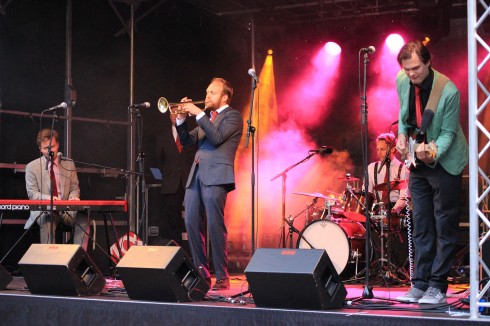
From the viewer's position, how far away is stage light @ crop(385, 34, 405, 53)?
11.2 m

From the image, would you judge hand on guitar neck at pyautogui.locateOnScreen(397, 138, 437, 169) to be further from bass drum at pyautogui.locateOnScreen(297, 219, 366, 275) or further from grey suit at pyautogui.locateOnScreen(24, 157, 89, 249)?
grey suit at pyautogui.locateOnScreen(24, 157, 89, 249)

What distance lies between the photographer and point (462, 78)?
11.3 m

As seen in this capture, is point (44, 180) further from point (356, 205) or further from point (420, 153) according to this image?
point (420, 153)

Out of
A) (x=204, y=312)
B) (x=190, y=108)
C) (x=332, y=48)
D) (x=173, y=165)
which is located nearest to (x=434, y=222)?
(x=204, y=312)

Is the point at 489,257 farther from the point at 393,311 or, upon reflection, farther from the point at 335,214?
the point at 335,214

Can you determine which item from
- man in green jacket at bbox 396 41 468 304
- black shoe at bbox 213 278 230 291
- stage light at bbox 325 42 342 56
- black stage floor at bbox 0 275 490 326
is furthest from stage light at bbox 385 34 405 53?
man in green jacket at bbox 396 41 468 304

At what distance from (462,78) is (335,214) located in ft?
14.1

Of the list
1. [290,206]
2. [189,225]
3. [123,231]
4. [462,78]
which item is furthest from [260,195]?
[189,225]

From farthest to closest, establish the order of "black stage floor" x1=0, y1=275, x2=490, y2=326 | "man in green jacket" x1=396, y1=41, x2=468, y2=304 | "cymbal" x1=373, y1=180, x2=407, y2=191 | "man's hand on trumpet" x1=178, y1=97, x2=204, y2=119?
"cymbal" x1=373, y1=180, x2=407, y2=191 < "man's hand on trumpet" x1=178, y1=97, x2=204, y2=119 < "man in green jacket" x1=396, y1=41, x2=468, y2=304 < "black stage floor" x1=0, y1=275, x2=490, y2=326

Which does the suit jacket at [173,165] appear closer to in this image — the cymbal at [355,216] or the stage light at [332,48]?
the cymbal at [355,216]

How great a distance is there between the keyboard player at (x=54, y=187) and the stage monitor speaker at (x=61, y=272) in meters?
2.36

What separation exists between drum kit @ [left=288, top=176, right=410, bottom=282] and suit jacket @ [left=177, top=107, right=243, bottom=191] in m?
1.94

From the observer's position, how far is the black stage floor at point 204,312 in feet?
13.1

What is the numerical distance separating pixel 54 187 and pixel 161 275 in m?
3.85
